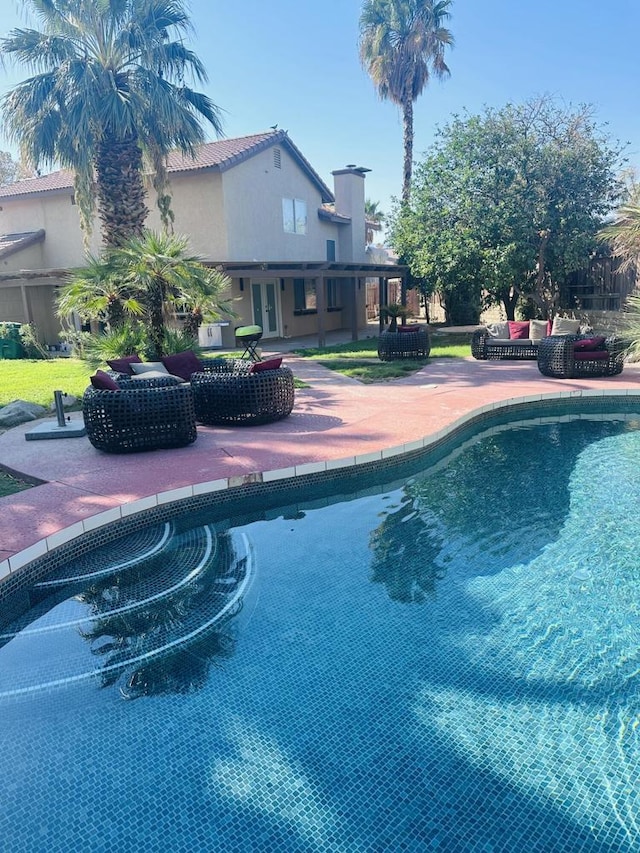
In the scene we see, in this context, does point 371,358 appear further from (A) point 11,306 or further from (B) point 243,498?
(A) point 11,306

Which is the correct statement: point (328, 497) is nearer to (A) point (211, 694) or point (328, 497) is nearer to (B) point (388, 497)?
(B) point (388, 497)

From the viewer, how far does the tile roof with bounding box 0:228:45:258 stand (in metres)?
20.2

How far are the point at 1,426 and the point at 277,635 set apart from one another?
669cm

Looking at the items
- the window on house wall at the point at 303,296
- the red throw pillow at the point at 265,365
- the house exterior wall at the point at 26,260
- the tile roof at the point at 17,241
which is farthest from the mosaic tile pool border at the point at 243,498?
the house exterior wall at the point at 26,260

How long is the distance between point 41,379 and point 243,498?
29.6 ft

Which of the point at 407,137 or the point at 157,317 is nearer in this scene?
the point at 157,317

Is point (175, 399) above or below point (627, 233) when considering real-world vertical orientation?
below

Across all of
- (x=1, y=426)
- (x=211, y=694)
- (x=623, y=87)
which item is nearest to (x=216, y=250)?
(x=1, y=426)

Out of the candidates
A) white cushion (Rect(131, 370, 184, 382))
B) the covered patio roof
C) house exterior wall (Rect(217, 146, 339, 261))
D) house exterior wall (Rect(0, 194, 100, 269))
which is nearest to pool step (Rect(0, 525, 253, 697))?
white cushion (Rect(131, 370, 184, 382))

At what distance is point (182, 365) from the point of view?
909 cm

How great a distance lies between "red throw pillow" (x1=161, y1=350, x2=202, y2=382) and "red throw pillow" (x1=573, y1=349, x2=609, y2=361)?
7.36 meters

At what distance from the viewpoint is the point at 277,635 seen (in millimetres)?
3936

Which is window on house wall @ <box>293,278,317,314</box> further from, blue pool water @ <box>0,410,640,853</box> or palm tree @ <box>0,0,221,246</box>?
blue pool water @ <box>0,410,640,853</box>

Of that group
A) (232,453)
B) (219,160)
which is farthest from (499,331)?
(232,453)
